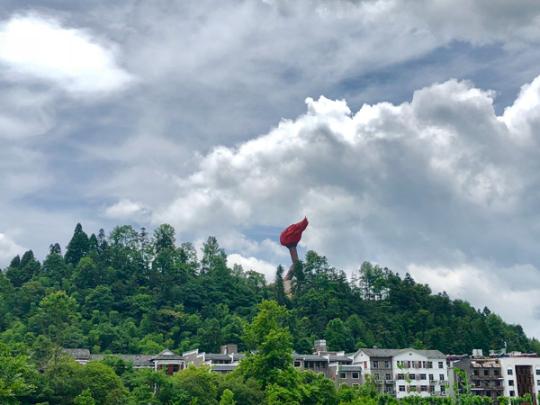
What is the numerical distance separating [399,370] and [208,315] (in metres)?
36.8

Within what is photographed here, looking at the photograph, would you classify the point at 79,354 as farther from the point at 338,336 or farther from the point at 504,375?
the point at 504,375

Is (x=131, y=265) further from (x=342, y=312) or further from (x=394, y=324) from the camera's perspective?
(x=394, y=324)

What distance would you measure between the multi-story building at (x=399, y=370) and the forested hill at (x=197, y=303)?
13352mm

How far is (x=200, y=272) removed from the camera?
13438 centimetres

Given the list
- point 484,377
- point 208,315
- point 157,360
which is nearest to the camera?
point 157,360

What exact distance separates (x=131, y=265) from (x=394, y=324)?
4875 cm

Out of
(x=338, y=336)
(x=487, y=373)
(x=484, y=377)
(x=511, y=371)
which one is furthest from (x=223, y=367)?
(x=511, y=371)

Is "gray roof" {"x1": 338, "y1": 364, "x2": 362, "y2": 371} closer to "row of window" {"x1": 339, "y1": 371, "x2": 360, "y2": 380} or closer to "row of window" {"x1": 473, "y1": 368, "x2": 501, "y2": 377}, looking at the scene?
"row of window" {"x1": 339, "y1": 371, "x2": 360, "y2": 380}

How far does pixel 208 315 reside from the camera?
378 ft

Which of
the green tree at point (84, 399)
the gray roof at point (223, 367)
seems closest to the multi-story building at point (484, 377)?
the gray roof at point (223, 367)

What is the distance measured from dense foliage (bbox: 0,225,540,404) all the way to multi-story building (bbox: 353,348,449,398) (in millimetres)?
12347

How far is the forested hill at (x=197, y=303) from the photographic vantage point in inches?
4023

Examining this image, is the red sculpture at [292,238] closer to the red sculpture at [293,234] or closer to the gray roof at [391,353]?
the red sculpture at [293,234]

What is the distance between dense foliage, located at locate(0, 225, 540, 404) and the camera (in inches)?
2665
